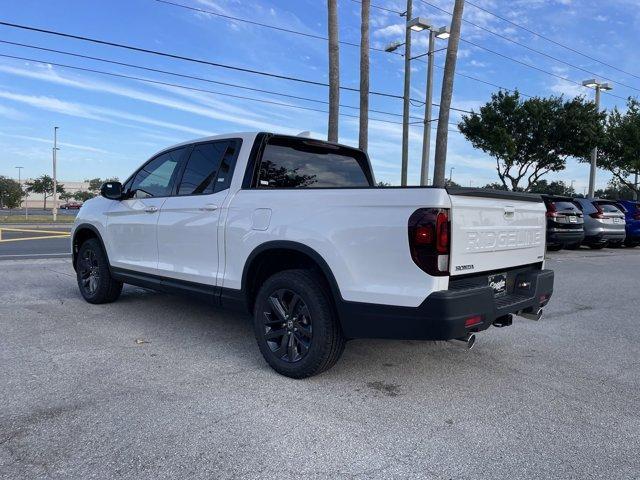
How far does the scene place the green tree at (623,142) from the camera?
28.0 m

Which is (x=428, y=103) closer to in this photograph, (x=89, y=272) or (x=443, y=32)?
(x=443, y=32)

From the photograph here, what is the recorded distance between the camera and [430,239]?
3.23 meters

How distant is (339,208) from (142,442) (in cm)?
189

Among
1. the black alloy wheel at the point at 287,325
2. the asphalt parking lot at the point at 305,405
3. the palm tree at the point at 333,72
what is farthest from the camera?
the palm tree at the point at 333,72

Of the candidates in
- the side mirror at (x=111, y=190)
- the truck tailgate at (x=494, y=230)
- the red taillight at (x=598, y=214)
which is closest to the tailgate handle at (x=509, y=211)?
the truck tailgate at (x=494, y=230)

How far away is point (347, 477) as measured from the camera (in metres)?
2.60

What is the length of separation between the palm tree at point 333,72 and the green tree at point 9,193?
7482 centimetres

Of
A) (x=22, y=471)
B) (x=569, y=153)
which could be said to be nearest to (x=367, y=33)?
(x=569, y=153)

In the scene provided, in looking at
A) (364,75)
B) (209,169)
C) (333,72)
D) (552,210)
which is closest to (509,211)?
(209,169)

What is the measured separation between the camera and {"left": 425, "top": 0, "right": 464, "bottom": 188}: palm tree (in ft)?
54.5

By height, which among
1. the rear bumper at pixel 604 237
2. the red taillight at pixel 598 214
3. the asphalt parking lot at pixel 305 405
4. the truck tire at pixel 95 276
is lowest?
the asphalt parking lot at pixel 305 405

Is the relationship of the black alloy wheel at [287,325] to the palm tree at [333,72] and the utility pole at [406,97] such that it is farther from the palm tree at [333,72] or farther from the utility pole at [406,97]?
the utility pole at [406,97]

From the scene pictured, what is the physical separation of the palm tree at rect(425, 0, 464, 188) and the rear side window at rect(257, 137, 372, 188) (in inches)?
465

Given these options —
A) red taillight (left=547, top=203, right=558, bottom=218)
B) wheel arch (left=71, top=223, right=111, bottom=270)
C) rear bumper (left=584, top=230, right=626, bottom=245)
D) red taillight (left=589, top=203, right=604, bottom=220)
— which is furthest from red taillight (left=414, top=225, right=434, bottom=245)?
red taillight (left=589, top=203, right=604, bottom=220)
